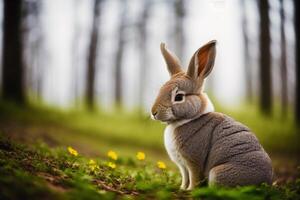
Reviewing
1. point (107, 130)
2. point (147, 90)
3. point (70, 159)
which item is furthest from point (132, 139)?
point (147, 90)

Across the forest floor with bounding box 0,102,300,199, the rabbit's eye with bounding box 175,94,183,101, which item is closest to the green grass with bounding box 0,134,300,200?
the forest floor with bounding box 0,102,300,199

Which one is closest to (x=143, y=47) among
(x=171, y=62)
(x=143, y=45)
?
(x=143, y=45)

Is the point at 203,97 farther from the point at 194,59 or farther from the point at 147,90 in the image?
the point at 147,90

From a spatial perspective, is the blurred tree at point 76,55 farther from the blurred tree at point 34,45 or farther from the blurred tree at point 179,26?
the blurred tree at point 179,26

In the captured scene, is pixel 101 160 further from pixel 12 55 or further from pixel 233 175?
pixel 12 55

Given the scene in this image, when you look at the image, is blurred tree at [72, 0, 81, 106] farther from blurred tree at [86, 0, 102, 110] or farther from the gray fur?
the gray fur

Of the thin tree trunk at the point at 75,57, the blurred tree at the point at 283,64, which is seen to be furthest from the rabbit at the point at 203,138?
the thin tree trunk at the point at 75,57

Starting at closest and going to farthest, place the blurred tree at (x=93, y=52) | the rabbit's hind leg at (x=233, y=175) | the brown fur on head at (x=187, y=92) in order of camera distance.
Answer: the rabbit's hind leg at (x=233, y=175)
the brown fur on head at (x=187, y=92)
the blurred tree at (x=93, y=52)

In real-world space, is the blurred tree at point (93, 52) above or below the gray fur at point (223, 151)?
above
